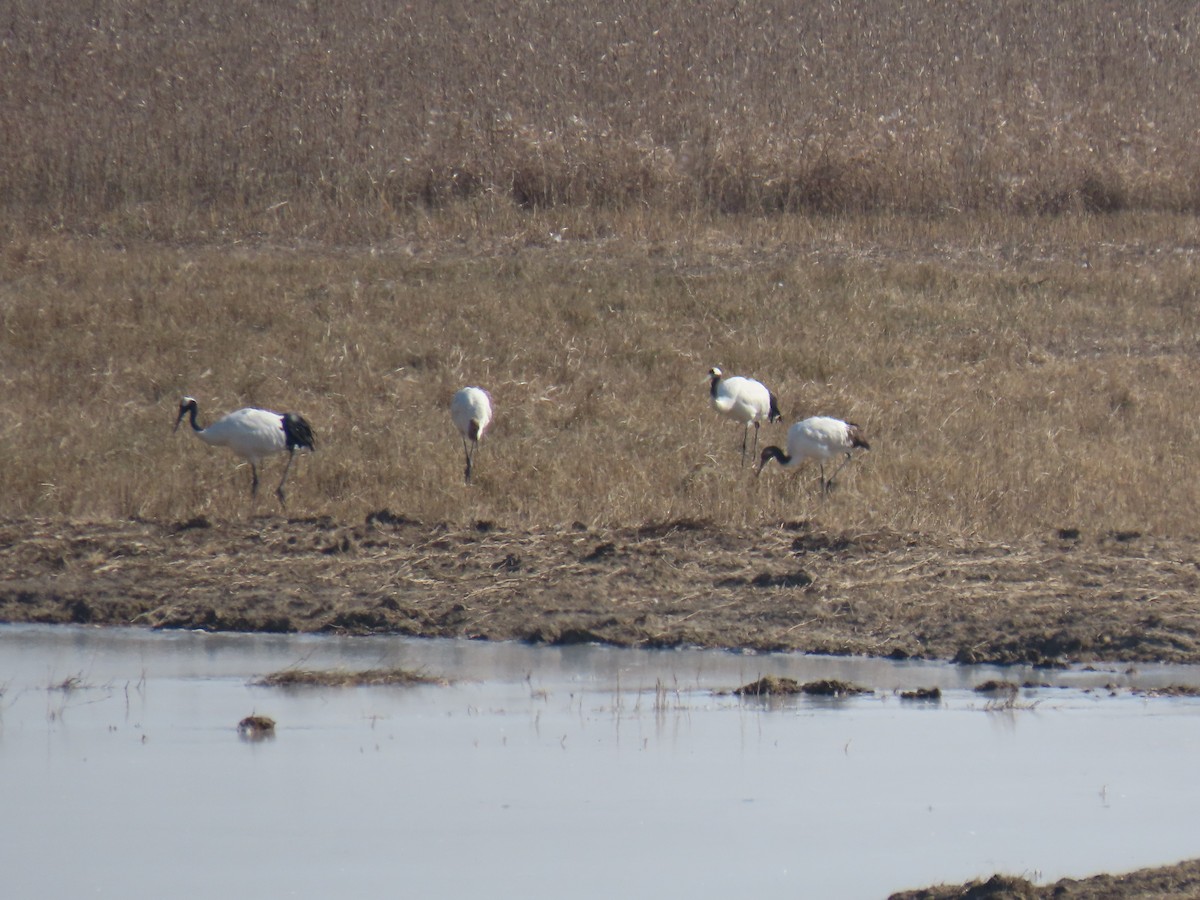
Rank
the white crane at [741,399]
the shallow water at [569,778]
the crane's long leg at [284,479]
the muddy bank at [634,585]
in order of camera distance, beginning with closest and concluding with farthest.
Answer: the shallow water at [569,778] < the muddy bank at [634,585] < the crane's long leg at [284,479] < the white crane at [741,399]

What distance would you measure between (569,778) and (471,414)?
8.19 m

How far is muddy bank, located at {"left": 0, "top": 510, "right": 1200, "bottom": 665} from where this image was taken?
8922mm

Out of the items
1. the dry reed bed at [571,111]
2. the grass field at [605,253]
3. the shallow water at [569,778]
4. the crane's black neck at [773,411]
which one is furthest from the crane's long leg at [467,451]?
the dry reed bed at [571,111]

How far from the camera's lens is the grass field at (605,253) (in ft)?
44.3

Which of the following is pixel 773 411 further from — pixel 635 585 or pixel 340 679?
pixel 340 679

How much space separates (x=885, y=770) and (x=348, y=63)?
77.8ft

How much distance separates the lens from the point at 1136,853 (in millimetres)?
5453

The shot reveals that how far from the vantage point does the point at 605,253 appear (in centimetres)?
2169

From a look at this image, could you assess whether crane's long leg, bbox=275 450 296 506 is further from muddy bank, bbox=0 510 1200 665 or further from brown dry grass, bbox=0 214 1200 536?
muddy bank, bbox=0 510 1200 665

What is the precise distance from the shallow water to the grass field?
3480 mm

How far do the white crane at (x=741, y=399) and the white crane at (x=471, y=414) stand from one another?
2025mm

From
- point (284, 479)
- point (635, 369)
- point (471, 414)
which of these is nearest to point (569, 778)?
point (284, 479)

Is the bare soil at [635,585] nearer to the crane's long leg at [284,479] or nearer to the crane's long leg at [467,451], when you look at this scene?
the crane's long leg at [284,479]

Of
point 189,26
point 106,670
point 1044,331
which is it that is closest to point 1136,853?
point 106,670
